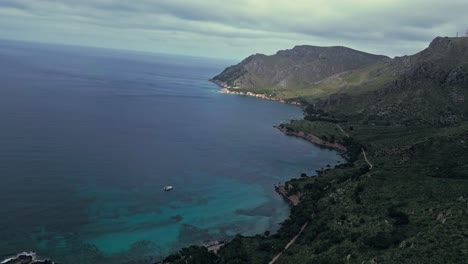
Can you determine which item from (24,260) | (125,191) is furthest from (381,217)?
(24,260)

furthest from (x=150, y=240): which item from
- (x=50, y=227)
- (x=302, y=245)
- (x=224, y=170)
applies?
(x=224, y=170)

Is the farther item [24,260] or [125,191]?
[125,191]

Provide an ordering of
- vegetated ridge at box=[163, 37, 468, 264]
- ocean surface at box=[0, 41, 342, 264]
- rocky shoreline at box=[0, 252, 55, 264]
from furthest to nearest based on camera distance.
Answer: ocean surface at box=[0, 41, 342, 264]
rocky shoreline at box=[0, 252, 55, 264]
vegetated ridge at box=[163, 37, 468, 264]

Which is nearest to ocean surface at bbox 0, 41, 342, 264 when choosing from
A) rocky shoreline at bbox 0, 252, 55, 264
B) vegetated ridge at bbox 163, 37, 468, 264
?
rocky shoreline at bbox 0, 252, 55, 264

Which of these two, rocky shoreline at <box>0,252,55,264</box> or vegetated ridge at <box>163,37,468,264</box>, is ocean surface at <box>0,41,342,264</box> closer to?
rocky shoreline at <box>0,252,55,264</box>

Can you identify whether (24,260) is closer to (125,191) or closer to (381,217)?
(125,191)

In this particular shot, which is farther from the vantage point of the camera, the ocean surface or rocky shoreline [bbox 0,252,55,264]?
the ocean surface

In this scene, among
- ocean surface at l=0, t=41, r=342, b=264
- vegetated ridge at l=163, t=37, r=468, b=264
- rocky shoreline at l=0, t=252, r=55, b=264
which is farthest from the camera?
ocean surface at l=0, t=41, r=342, b=264

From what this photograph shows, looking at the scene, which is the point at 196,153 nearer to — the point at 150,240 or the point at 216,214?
the point at 216,214

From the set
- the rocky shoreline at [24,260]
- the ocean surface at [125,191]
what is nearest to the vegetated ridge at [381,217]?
the ocean surface at [125,191]

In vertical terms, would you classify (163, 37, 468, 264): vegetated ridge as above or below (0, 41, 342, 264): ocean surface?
above

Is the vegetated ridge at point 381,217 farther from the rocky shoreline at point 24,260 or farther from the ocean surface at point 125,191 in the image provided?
the rocky shoreline at point 24,260
